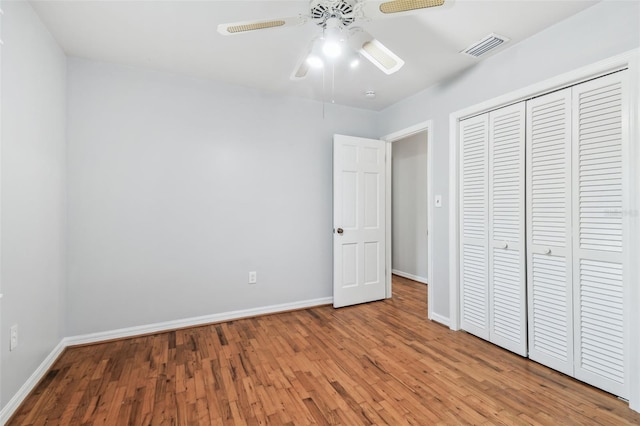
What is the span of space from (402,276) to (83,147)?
474 cm

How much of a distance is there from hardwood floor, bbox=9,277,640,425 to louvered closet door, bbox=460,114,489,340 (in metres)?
0.23

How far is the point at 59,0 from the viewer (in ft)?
6.07

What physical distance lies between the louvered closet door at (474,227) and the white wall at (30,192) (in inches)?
132

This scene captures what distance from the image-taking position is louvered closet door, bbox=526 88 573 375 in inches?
81.0

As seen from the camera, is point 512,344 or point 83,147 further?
point 83,147

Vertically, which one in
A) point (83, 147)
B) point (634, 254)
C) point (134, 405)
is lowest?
point (134, 405)

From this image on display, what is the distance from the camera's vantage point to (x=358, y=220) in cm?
364

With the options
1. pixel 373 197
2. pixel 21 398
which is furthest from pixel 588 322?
pixel 21 398

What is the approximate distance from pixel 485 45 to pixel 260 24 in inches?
72.7

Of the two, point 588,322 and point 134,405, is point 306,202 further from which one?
point 588,322

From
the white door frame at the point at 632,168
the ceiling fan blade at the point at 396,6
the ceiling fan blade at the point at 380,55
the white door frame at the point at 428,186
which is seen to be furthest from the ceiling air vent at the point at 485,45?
the ceiling fan blade at the point at 396,6

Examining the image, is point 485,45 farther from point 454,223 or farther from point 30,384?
point 30,384

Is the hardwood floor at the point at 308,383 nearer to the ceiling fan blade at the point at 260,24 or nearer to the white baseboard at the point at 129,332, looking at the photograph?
the white baseboard at the point at 129,332

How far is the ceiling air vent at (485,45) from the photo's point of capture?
2227 mm
